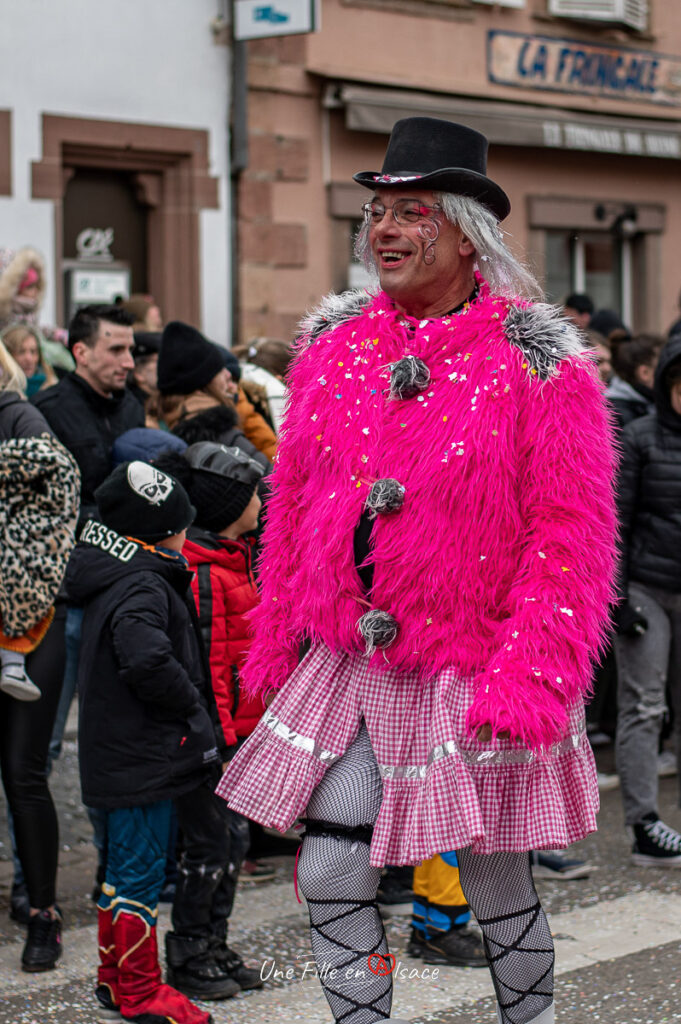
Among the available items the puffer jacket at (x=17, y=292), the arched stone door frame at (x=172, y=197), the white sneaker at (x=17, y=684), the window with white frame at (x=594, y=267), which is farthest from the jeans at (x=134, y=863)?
the window with white frame at (x=594, y=267)

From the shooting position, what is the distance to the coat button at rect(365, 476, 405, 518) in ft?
11.0

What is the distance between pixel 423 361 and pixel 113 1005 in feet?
6.95

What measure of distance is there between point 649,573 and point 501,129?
29.7 ft

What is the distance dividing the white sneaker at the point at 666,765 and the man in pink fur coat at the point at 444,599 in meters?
4.27

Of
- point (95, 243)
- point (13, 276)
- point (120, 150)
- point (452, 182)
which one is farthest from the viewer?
point (95, 243)

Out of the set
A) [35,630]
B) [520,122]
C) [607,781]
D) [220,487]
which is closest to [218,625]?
[220,487]

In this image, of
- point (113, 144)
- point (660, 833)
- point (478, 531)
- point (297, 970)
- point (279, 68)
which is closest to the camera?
point (478, 531)

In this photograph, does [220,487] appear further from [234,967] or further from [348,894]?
[348,894]

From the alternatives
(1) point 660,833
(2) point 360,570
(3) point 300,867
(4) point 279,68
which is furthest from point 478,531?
(4) point 279,68

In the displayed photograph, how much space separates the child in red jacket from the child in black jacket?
27 centimetres

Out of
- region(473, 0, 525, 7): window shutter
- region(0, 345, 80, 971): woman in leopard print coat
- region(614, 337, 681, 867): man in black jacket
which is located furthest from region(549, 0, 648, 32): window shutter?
region(0, 345, 80, 971): woman in leopard print coat

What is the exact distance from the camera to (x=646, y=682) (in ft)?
20.4

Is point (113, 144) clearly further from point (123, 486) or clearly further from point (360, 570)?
point (360, 570)

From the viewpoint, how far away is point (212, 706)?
4789mm
